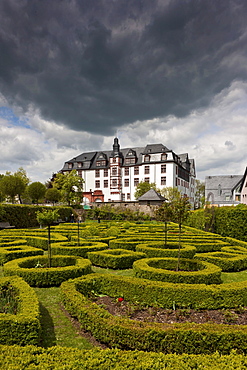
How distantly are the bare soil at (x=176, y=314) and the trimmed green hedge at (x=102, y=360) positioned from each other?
196 cm

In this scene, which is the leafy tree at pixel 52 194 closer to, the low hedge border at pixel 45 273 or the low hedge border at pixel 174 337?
the low hedge border at pixel 45 273

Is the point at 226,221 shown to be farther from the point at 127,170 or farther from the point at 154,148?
the point at 127,170

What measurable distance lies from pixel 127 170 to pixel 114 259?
54.0 meters

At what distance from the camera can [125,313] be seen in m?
6.00

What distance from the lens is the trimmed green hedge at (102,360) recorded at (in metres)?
3.43

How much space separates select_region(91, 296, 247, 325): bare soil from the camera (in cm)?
579

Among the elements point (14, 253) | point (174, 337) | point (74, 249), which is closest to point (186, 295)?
point (174, 337)

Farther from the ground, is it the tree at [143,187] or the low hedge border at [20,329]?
the tree at [143,187]

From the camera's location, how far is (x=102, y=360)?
3568 mm

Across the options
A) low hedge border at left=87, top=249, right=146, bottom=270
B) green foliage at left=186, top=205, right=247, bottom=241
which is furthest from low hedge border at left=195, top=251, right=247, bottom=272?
green foliage at left=186, top=205, right=247, bottom=241

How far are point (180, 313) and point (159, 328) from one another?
194 centimetres

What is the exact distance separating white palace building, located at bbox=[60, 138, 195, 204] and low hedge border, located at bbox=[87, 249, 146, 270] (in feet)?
158

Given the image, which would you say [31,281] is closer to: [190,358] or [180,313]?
[180,313]

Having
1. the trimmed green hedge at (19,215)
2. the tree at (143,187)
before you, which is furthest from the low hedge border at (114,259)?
the tree at (143,187)
